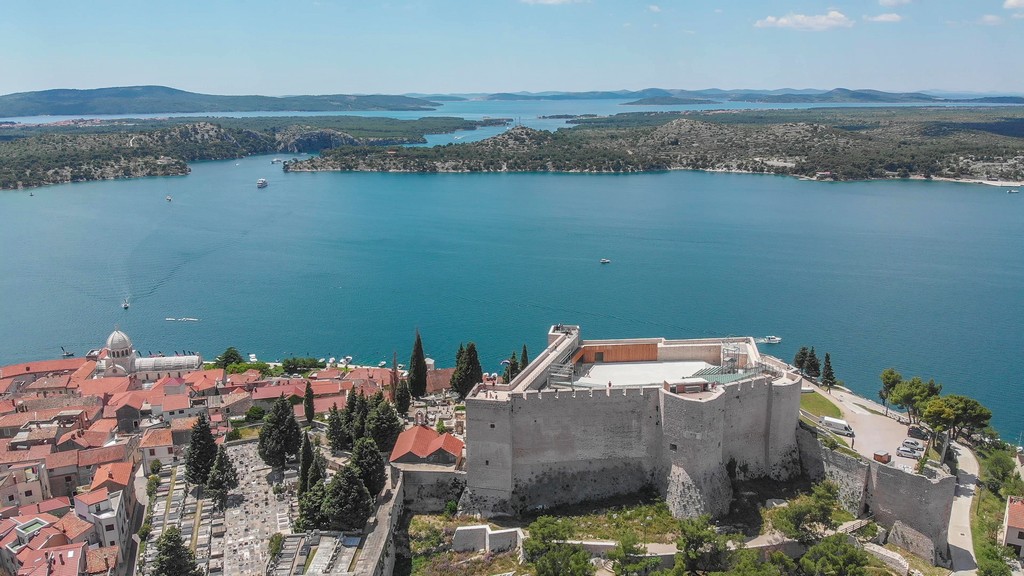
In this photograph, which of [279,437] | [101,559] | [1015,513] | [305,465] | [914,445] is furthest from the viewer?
[279,437]

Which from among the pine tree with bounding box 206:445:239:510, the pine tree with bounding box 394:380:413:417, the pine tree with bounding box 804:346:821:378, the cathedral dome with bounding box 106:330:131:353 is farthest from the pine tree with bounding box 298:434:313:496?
the pine tree with bounding box 804:346:821:378

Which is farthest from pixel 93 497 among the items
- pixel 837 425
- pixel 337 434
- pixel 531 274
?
pixel 531 274

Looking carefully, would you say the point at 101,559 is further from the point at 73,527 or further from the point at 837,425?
the point at 837,425

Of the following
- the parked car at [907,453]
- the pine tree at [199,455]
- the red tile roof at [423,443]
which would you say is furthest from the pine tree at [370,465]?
the parked car at [907,453]

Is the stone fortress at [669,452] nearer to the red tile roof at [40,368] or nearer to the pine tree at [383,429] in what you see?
the pine tree at [383,429]

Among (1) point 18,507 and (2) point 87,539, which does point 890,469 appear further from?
(1) point 18,507

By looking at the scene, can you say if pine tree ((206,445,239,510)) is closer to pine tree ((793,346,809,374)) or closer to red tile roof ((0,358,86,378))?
red tile roof ((0,358,86,378))

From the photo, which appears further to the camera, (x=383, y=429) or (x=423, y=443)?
(x=383, y=429)

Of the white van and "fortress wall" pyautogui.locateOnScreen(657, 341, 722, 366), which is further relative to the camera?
the white van
